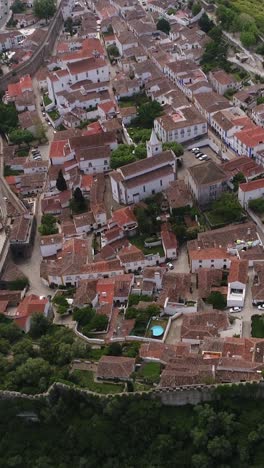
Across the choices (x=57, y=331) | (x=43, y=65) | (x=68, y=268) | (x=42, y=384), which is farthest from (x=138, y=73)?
(x=42, y=384)

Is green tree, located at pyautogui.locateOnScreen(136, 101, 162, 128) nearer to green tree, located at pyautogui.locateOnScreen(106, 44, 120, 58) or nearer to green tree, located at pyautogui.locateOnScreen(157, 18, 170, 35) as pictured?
green tree, located at pyautogui.locateOnScreen(106, 44, 120, 58)

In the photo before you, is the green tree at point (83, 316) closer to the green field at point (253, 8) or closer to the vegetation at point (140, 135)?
the vegetation at point (140, 135)

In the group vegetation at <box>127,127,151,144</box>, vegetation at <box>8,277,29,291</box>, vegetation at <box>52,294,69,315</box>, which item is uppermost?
vegetation at <box>127,127,151,144</box>

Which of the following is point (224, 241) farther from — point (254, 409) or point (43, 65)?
point (43, 65)

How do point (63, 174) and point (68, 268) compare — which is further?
point (63, 174)

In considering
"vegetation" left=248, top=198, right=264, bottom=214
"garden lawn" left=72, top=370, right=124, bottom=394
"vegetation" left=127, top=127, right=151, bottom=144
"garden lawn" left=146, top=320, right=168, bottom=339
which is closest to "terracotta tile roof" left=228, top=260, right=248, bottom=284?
"garden lawn" left=146, top=320, right=168, bottom=339

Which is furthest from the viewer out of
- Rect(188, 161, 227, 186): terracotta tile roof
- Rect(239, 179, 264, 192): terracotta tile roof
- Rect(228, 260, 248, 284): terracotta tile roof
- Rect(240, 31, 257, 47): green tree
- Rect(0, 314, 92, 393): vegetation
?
Rect(240, 31, 257, 47): green tree
